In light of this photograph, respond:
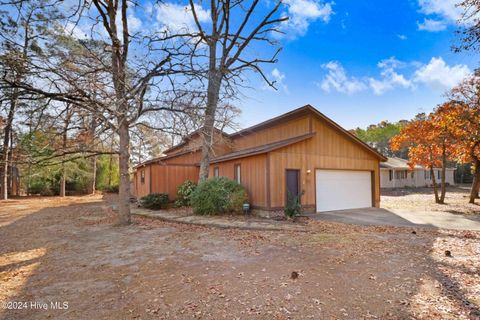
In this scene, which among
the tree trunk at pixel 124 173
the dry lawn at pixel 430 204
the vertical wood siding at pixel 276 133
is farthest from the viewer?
the dry lawn at pixel 430 204

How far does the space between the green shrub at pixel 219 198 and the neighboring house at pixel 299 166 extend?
758mm

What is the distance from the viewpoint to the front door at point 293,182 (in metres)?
10.9

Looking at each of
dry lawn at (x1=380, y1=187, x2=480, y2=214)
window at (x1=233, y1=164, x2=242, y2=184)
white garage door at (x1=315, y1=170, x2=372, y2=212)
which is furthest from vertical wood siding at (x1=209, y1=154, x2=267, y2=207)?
dry lawn at (x1=380, y1=187, x2=480, y2=214)

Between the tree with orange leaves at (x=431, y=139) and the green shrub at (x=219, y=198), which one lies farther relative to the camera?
the tree with orange leaves at (x=431, y=139)

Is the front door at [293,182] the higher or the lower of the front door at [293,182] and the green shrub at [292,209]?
the higher

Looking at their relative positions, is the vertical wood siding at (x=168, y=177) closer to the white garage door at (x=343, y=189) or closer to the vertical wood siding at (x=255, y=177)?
the vertical wood siding at (x=255, y=177)

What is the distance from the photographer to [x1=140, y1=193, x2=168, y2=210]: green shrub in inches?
530

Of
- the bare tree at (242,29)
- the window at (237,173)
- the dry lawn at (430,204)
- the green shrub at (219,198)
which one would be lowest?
the dry lawn at (430,204)

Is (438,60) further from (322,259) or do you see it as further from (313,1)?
(322,259)

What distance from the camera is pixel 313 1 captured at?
10.2 meters

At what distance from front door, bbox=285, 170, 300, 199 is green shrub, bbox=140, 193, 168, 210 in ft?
22.7

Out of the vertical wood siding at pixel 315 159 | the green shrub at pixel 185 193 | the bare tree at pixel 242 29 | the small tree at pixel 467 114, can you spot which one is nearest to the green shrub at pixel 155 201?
the green shrub at pixel 185 193

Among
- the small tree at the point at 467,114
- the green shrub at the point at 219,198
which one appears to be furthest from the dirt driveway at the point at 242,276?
the small tree at the point at 467,114

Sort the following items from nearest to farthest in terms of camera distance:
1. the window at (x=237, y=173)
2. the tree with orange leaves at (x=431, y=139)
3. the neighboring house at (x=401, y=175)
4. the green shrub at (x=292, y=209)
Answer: the green shrub at (x=292, y=209)
the window at (x=237, y=173)
the tree with orange leaves at (x=431, y=139)
the neighboring house at (x=401, y=175)
